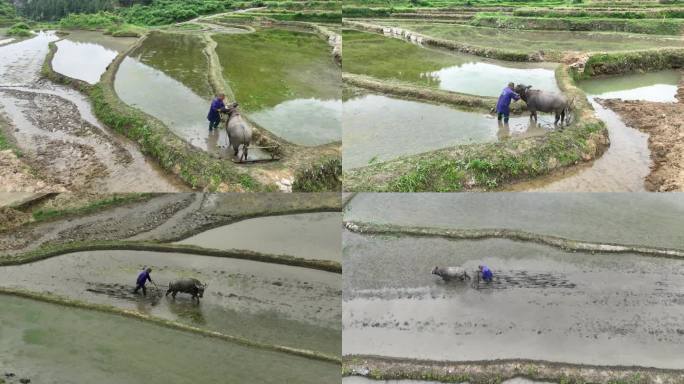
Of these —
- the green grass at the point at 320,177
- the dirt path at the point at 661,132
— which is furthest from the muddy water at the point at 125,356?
the dirt path at the point at 661,132

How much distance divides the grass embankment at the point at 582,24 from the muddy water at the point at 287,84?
913 centimetres

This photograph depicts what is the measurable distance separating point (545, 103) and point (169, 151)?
7001 millimetres

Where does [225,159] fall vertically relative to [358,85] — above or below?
below

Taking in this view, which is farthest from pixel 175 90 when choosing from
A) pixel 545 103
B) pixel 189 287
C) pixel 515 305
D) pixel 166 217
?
pixel 515 305

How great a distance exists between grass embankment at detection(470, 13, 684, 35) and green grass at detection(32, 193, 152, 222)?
19.5m

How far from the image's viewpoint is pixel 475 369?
603 centimetres

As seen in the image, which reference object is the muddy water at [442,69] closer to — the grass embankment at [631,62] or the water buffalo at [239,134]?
the grass embankment at [631,62]

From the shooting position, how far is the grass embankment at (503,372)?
19.3 feet

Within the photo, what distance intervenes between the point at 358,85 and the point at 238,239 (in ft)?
18.4

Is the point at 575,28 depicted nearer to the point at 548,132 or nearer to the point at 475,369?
the point at 548,132

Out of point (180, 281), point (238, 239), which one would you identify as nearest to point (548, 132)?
point (238, 239)

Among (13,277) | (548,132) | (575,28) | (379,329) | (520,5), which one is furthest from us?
(520,5)

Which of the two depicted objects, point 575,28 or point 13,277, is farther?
point 575,28

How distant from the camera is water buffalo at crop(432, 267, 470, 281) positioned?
7348 millimetres
